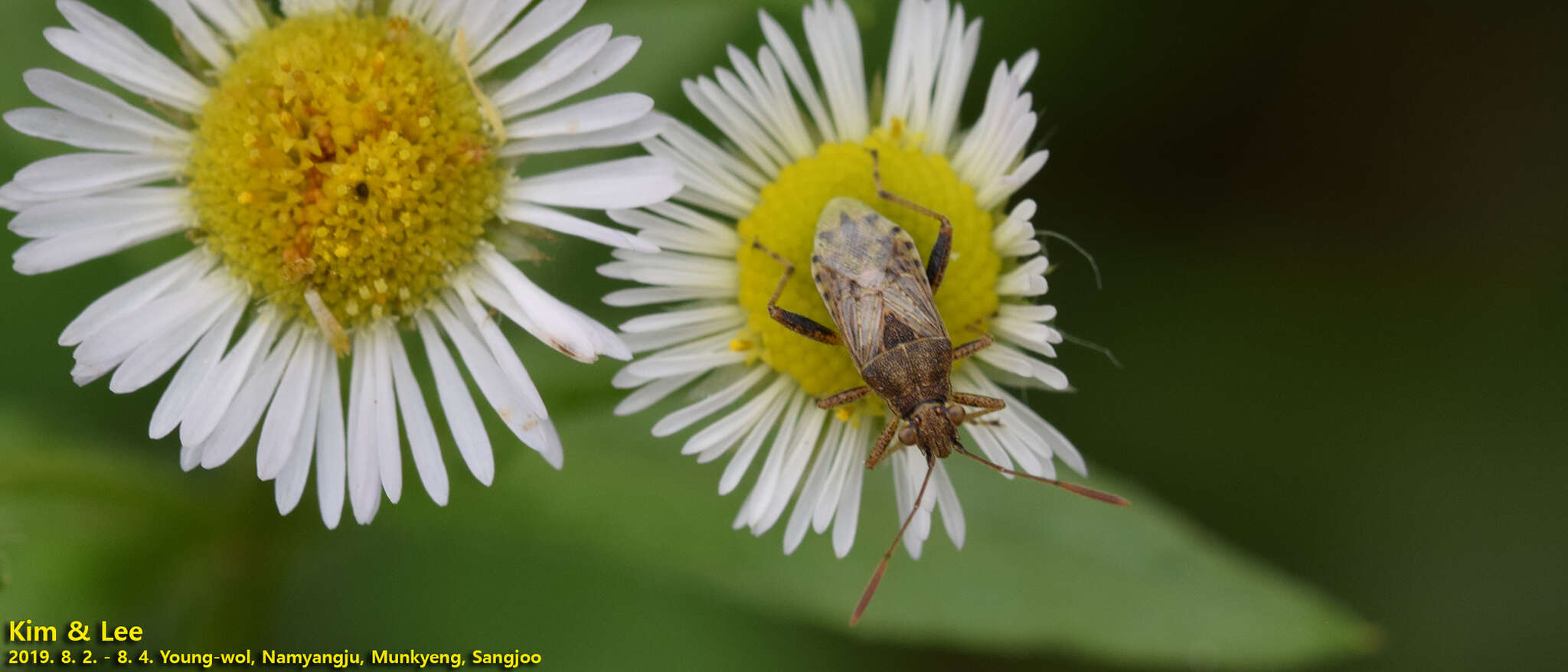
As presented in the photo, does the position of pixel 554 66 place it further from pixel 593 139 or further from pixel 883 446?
pixel 883 446

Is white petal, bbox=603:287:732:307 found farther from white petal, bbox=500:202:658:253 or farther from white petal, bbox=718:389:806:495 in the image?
white petal, bbox=718:389:806:495

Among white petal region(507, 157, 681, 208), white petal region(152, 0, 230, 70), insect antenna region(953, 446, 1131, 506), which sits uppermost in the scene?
white petal region(152, 0, 230, 70)

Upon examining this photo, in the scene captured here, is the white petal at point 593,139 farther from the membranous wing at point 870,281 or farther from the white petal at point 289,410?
the white petal at point 289,410

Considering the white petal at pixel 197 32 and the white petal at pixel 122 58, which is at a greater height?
the white petal at pixel 197 32

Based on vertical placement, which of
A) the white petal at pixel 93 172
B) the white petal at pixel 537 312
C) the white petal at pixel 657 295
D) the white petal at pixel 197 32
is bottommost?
the white petal at pixel 537 312

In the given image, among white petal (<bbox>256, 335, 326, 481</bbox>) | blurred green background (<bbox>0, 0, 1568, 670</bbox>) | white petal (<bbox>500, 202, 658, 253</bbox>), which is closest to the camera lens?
white petal (<bbox>500, 202, 658, 253</bbox>)

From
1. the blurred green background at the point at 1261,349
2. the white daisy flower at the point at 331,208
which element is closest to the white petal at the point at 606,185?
the white daisy flower at the point at 331,208

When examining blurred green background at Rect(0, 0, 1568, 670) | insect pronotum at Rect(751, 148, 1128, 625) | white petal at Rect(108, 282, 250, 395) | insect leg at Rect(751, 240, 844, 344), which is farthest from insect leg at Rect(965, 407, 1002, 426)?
white petal at Rect(108, 282, 250, 395)

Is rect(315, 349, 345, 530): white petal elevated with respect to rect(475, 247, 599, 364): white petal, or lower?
lower
